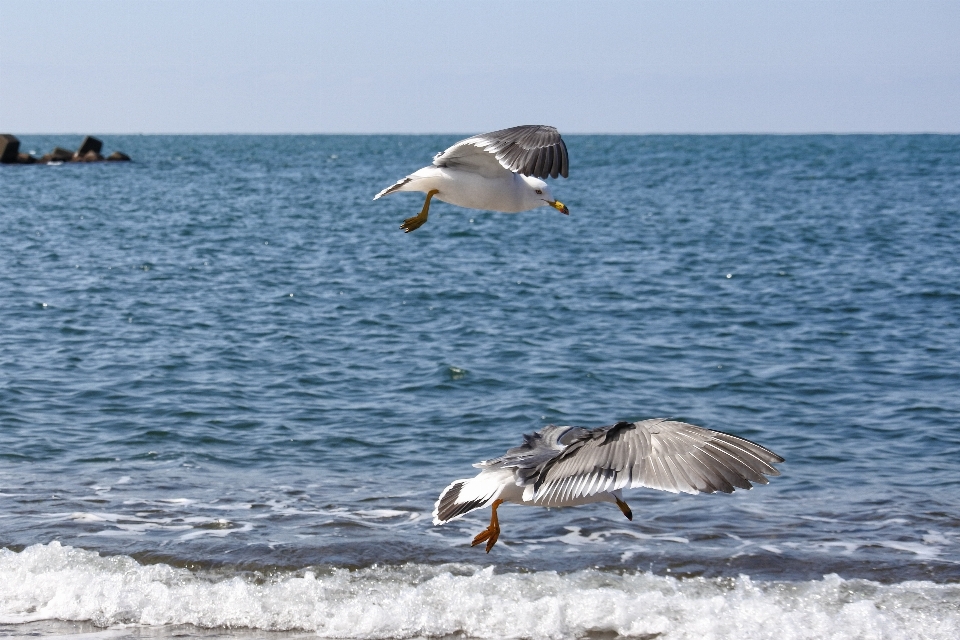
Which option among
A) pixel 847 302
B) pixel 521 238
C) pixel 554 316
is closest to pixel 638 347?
pixel 554 316

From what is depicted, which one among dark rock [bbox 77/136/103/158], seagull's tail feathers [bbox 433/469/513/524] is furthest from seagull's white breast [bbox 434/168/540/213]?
dark rock [bbox 77/136/103/158]

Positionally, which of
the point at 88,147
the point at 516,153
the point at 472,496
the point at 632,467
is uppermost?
the point at 516,153

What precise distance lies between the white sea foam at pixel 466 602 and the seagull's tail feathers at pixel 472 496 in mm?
1994

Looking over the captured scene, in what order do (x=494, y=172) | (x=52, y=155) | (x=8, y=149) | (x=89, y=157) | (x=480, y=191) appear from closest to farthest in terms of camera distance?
(x=480, y=191)
(x=494, y=172)
(x=8, y=149)
(x=52, y=155)
(x=89, y=157)

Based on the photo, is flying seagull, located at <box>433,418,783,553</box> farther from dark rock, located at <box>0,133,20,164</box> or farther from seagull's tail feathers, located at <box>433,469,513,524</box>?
dark rock, located at <box>0,133,20,164</box>

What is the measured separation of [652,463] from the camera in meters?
5.14

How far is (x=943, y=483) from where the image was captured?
426 inches

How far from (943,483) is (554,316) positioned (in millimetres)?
8629

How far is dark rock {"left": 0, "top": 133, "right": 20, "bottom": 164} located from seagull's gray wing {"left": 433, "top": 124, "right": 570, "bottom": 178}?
6697cm

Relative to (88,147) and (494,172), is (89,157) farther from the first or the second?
(494,172)

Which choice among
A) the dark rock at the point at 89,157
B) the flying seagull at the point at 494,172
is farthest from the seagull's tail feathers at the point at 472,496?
the dark rock at the point at 89,157

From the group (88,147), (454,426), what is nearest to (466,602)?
(454,426)

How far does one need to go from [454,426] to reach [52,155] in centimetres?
6595

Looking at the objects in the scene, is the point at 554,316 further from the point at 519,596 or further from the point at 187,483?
the point at 519,596
